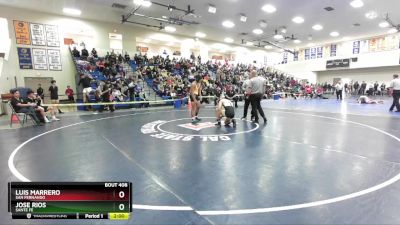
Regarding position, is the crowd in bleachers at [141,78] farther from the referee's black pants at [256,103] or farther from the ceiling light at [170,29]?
the referee's black pants at [256,103]

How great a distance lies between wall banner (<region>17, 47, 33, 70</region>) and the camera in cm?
1455

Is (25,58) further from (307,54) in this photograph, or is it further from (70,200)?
(307,54)

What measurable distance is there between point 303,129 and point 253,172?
149 inches

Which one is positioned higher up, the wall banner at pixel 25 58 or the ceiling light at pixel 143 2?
the ceiling light at pixel 143 2

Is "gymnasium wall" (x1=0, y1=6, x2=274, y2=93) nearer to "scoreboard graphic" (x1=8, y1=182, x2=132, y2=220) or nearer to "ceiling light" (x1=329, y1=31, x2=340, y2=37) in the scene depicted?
"scoreboard graphic" (x1=8, y1=182, x2=132, y2=220)

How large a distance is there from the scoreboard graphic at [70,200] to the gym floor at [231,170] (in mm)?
767

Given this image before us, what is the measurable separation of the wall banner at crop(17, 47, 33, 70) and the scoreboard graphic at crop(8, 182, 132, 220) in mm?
16617

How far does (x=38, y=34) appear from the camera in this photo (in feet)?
49.7

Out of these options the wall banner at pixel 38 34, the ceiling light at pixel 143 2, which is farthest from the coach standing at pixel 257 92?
the wall banner at pixel 38 34

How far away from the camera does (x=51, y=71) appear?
15750 millimetres

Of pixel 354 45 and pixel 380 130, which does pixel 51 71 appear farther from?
pixel 354 45

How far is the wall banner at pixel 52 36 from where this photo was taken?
15.5 m

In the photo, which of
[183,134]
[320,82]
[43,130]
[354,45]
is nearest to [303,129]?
[183,134]

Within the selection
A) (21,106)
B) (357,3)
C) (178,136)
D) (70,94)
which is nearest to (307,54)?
(357,3)
